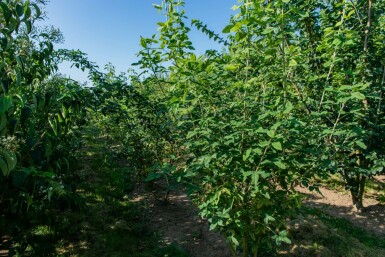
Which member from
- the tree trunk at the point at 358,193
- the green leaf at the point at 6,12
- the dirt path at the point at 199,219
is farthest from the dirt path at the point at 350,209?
the green leaf at the point at 6,12

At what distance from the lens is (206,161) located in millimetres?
2945

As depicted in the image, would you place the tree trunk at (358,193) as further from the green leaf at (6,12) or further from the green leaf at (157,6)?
the green leaf at (6,12)

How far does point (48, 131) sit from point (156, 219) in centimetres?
416

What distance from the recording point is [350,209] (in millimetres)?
7570

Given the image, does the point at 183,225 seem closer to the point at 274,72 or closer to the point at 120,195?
the point at 120,195

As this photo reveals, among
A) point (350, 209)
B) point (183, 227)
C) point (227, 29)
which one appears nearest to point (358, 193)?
point (350, 209)

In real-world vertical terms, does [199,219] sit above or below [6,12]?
below

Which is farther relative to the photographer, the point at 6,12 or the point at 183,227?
the point at 183,227

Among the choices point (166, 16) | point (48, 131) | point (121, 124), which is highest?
point (166, 16)

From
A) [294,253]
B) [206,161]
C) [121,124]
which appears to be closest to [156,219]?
[121,124]

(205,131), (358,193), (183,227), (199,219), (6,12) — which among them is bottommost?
(183,227)

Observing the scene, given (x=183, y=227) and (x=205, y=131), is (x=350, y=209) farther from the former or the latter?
(x=205, y=131)

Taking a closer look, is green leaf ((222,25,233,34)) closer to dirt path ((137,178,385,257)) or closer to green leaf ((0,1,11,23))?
green leaf ((0,1,11,23))

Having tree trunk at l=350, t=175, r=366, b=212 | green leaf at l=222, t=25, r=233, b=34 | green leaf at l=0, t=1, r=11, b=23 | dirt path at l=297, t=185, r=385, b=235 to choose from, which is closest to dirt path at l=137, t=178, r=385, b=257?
dirt path at l=297, t=185, r=385, b=235
